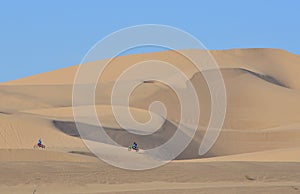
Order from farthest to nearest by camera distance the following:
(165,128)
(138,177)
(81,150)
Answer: (165,128)
(81,150)
(138,177)

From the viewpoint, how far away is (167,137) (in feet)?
180

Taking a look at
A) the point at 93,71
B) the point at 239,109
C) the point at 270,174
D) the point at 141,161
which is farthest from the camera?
the point at 93,71

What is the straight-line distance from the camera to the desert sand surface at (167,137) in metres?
24.5

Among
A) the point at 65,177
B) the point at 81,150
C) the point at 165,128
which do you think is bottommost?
→ the point at 65,177

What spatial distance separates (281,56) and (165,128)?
224 feet

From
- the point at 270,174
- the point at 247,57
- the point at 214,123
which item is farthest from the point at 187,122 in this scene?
the point at 247,57

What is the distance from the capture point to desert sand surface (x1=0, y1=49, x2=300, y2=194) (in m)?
24.5

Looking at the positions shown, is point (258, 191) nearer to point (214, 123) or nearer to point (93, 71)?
point (214, 123)

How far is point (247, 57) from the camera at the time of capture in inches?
4852

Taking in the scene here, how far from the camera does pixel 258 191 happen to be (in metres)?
23.0

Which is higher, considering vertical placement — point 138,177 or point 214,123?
point 214,123

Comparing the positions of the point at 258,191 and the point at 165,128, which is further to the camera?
the point at 165,128

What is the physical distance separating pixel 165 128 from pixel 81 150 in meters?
15.1

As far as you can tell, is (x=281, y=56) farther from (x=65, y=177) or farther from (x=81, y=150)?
(x=65, y=177)
